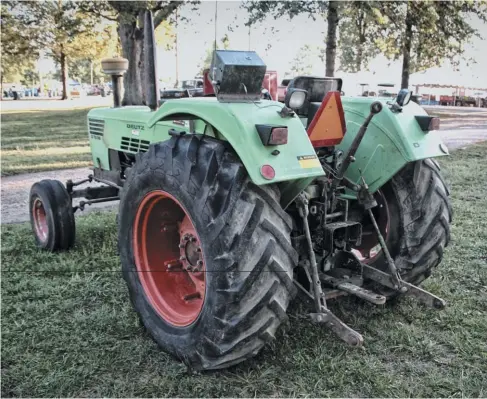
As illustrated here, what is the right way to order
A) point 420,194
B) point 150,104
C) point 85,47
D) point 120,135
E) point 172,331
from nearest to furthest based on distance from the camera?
point 172,331
point 420,194
point 150,104
point 120,135
point 85,47

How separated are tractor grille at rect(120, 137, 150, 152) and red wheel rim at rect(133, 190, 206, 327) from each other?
1229 millimetres

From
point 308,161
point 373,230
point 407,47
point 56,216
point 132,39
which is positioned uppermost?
point 132,39

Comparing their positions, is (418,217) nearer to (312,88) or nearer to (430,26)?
(312,88)

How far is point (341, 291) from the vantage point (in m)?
3.12

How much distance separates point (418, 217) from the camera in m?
3.39

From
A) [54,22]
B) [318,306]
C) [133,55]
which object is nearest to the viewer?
[318,306]

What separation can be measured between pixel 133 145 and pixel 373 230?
2.24 metres

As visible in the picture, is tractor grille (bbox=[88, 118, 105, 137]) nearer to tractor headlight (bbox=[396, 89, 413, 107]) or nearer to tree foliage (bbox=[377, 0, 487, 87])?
tractor headlight (bbox=[396, 89, 413, 107])

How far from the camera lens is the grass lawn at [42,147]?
9.91m

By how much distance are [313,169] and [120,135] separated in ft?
8.80

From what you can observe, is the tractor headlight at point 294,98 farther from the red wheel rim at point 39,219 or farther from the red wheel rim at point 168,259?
the red wheel rim at point 39,219

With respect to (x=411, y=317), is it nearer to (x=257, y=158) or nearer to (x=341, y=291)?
(x=341, y=291)

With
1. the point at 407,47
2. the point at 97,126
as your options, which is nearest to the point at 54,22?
the point at 407,47

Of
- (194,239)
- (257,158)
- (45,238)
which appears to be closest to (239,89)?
(257,158)
